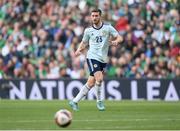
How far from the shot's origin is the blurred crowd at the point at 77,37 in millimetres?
25188

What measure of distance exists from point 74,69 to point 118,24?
2.14 m

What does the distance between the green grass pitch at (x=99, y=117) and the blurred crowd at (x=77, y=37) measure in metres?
4.73

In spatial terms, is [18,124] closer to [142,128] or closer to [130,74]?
[142,128]

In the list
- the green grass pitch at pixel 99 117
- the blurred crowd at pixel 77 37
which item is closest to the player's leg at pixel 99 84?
the green grass pitch at pixel 99 117

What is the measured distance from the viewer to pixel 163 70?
24922 millimetres

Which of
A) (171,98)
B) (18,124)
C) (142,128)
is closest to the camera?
(142,128)

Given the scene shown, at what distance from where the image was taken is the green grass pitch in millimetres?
14403

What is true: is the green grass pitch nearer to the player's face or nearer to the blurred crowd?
the player's face

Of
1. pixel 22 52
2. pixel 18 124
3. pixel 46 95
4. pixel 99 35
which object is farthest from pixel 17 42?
pixel 18 124

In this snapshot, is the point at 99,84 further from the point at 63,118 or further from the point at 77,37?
the point at 77,37

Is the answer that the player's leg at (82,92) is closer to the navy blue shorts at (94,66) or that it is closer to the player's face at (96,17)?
the navy blue shorts at (94,66)

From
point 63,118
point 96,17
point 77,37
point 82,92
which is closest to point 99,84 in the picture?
point 82,92

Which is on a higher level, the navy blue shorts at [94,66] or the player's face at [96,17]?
the player's face at [96,17]

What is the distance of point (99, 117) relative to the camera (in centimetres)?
1641
